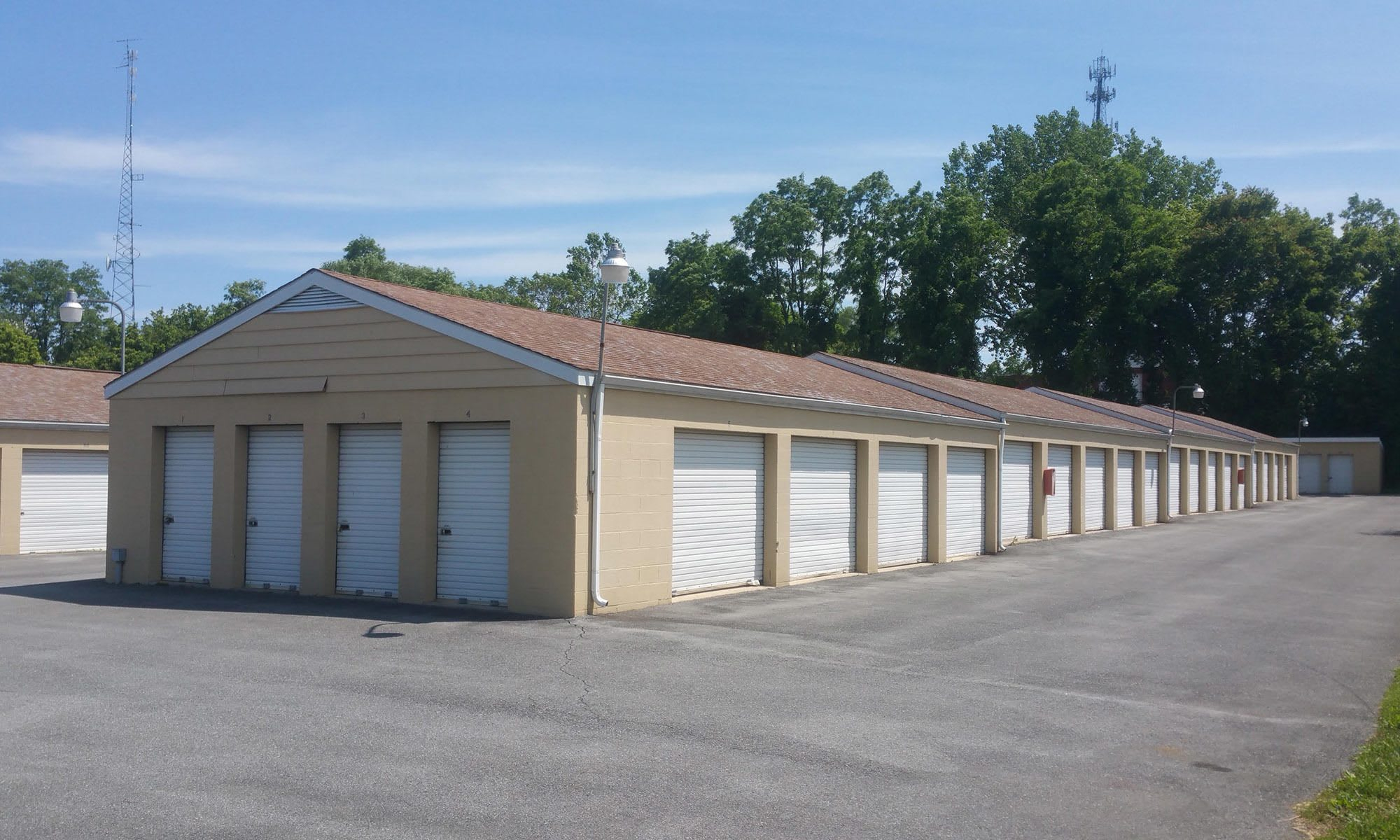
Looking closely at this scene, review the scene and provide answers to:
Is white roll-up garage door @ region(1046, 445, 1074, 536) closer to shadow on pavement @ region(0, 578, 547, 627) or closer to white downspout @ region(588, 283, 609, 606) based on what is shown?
white downspout @ region(588, 283, 609, 606)

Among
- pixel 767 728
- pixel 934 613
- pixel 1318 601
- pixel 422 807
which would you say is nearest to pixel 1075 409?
pixel 1318 601

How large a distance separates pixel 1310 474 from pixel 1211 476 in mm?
26625

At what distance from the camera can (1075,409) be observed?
Answer: 108 ft

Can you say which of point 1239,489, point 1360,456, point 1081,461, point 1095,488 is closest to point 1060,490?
point 1081,461

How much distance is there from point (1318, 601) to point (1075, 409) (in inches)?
691

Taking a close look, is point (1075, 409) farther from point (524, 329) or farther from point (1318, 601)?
point (524, 329)

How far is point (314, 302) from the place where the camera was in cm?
1539

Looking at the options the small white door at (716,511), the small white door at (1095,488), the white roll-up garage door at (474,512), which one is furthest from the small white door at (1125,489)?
the white roll-up garage door at (474,512)

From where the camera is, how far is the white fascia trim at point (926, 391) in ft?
76.6

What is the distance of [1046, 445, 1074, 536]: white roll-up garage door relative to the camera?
27391mm

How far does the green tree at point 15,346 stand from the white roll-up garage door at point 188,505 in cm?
4328

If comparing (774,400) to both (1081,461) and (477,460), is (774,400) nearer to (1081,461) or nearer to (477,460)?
(477,460)

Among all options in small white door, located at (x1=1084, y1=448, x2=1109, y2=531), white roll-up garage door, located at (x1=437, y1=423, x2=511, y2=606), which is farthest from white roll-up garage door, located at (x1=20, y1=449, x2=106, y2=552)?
small white door, located at (x1=1084, y1=448, x2=1109, y2=531)

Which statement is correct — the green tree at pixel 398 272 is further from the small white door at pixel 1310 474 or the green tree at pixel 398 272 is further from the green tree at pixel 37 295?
the small white door at pixel 1310 474
